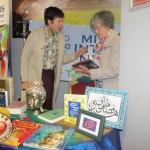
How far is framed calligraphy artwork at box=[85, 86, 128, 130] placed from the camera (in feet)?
3.51

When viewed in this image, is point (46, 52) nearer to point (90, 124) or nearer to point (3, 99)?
point (3, 99)

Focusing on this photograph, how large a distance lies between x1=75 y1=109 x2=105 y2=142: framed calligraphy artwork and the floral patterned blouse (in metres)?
1.14

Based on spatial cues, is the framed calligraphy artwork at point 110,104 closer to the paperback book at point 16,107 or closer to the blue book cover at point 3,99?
the paperback book at point 16,107

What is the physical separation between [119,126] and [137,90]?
0.31m

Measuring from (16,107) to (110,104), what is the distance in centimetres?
65

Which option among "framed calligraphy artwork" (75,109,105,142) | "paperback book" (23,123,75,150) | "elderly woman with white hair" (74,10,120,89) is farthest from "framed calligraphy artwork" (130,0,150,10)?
"paperback book" (23,123,75,150)

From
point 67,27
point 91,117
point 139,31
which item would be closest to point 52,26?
point 67,27

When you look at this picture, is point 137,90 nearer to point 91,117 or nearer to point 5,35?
point 91,117

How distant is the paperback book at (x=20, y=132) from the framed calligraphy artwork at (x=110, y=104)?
0.36 m

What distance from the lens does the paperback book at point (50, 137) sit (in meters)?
0.91

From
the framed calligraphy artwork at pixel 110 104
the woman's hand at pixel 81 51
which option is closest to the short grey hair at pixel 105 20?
the woman's hand at pixel 81 51

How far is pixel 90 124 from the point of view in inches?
39.3

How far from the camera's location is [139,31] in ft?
3.91

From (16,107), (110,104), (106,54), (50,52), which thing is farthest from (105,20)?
(16,107)
